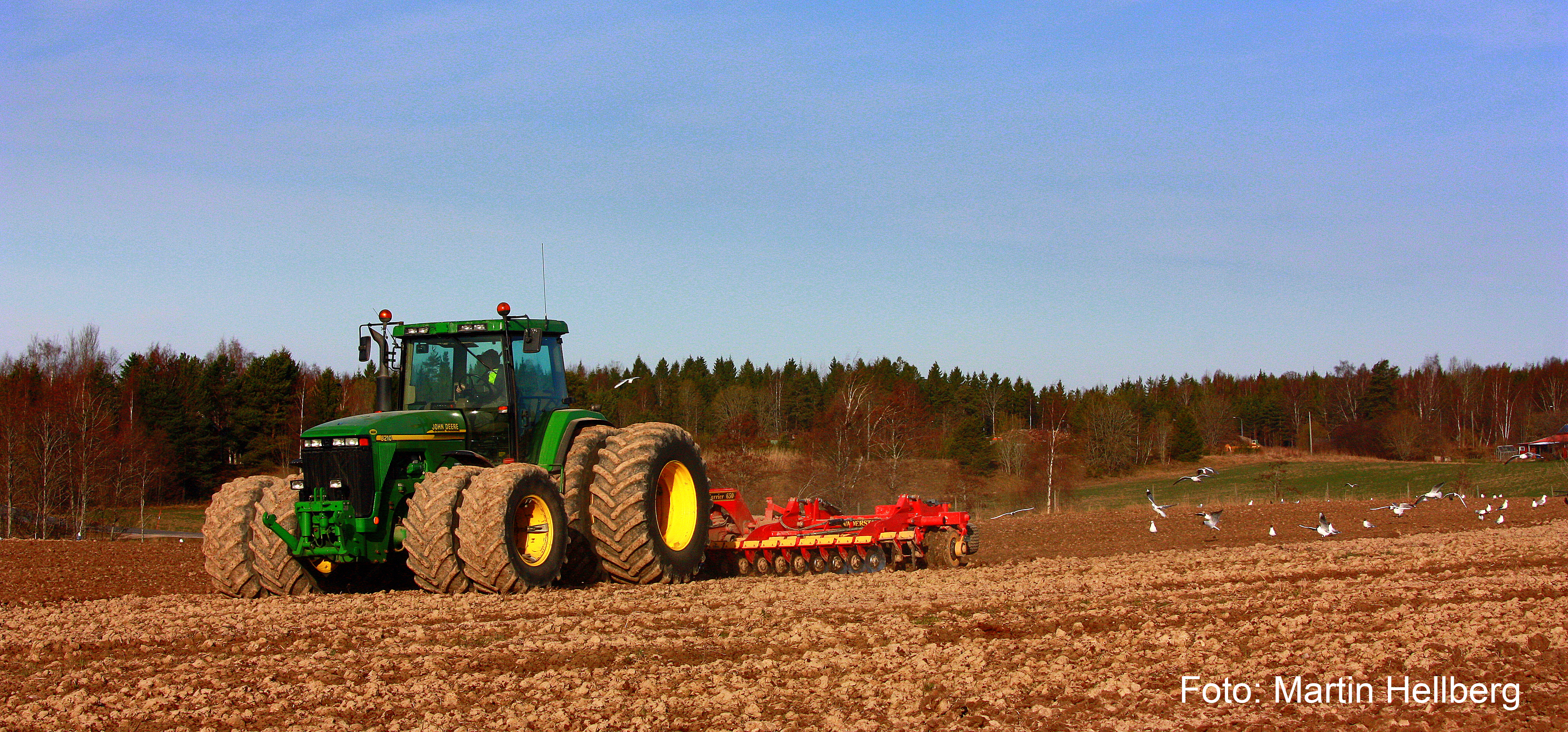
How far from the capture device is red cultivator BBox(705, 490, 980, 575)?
45.2 ft

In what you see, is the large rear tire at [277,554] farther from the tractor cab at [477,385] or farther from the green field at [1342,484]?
the green field at [1342,484]

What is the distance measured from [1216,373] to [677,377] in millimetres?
72094

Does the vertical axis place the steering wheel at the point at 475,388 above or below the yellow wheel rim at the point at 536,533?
above

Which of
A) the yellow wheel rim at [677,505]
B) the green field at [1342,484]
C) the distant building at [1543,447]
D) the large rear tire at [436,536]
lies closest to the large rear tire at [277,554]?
the large rear tire at [436,536]

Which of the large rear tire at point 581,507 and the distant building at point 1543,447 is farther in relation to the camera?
the distant building at point 1543,447

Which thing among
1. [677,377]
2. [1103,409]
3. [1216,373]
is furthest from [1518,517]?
[1216,373]

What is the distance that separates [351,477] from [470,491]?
4.03ft

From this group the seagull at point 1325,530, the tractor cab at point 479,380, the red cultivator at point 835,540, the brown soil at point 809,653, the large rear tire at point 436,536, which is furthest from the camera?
the seagull at point 1325,530

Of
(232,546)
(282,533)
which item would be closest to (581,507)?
(282,533)

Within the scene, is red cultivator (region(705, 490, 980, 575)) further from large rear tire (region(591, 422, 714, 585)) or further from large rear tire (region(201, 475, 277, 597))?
large rear tire (region(201, 475, 277, 597))

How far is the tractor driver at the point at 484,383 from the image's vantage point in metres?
11.0

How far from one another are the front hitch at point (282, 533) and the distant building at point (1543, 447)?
6064cm

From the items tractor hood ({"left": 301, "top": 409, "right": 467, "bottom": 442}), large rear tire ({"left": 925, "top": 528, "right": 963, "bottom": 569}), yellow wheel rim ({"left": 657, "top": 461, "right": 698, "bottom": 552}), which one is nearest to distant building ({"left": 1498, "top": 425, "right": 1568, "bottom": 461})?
large rear tire ({"left": 925, "top": 528, "right": 963, "bottom": 569})

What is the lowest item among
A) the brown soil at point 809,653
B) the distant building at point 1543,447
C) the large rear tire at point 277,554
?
the distant building at point 1543,447
